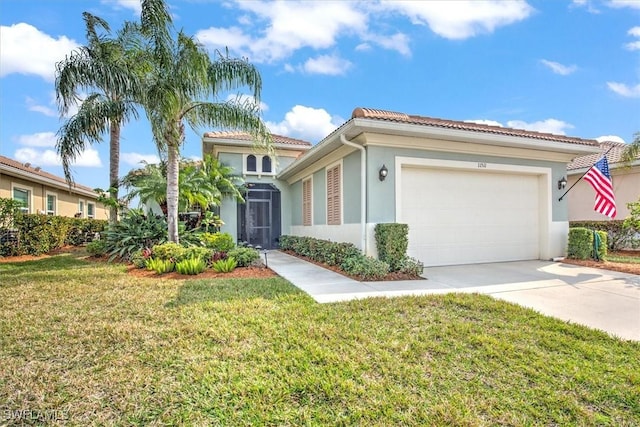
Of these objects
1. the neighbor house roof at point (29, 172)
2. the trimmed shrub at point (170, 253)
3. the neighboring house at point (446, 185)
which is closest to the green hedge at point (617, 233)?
the neighboring house at point (446, 185)

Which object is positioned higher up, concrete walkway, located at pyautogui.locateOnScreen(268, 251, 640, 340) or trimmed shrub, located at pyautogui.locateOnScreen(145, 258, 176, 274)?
trimmed shrub, located at pyautogui.locateOnScreen(145, 258, 176, 274)

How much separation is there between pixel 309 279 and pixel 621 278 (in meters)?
6.97

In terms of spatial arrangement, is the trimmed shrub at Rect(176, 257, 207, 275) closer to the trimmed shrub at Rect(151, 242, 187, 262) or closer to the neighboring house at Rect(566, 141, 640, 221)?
the trimmed shrub at Rect(151, 242, 187, 262)

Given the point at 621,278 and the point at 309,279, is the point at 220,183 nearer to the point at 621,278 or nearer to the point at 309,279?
the point at 309,279

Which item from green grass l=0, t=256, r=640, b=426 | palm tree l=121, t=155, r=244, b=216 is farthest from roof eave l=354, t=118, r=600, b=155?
palm tree l=121, t=155, r=244, b=216

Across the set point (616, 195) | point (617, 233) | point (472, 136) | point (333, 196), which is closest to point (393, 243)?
point (333, 196)

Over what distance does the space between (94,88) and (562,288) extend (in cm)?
1440

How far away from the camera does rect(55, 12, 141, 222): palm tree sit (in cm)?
970

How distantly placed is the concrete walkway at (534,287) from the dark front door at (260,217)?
21.9 ft

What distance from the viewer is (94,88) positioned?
1098 centimetres

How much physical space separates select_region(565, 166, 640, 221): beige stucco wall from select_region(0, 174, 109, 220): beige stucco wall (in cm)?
2276

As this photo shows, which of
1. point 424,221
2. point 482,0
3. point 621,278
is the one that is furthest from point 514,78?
point 621,278

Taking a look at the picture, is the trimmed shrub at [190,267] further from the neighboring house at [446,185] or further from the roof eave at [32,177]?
the roof eave at [32,177]

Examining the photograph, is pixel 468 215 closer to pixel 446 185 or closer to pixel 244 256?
pixel 446 185
